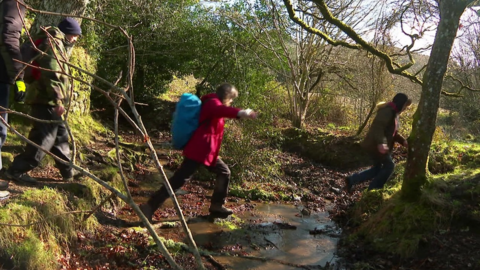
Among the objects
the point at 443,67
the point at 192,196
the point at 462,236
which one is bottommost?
the point at 192,196

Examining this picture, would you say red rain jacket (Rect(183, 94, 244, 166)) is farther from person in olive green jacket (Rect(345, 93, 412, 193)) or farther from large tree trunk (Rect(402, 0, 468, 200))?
large tree trunk (Rect(402, 0, 468, 200))

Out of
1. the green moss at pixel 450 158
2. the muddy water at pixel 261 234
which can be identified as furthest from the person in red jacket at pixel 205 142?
the green moss at pixel 450 158

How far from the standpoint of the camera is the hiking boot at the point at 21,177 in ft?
15.0

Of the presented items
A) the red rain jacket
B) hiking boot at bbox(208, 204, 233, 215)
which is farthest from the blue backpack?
hiking boot at bbox(208, 204, 233, 215)

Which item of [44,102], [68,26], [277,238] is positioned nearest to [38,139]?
[44,102]

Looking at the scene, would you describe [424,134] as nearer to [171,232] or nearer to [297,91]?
[171,232]

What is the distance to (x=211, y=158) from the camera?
4.78m

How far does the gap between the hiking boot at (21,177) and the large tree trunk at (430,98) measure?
16.3ft

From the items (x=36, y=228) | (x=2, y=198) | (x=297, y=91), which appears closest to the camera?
(x=36, y=228)

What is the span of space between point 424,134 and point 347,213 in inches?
84.6

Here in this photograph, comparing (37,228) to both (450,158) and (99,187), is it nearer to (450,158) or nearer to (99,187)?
Answer: (99,187)

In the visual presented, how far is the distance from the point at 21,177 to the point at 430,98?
5316 millimetres

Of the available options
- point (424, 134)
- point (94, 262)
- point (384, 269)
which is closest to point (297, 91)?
point (424, 134)

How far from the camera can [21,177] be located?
4.67 metres
